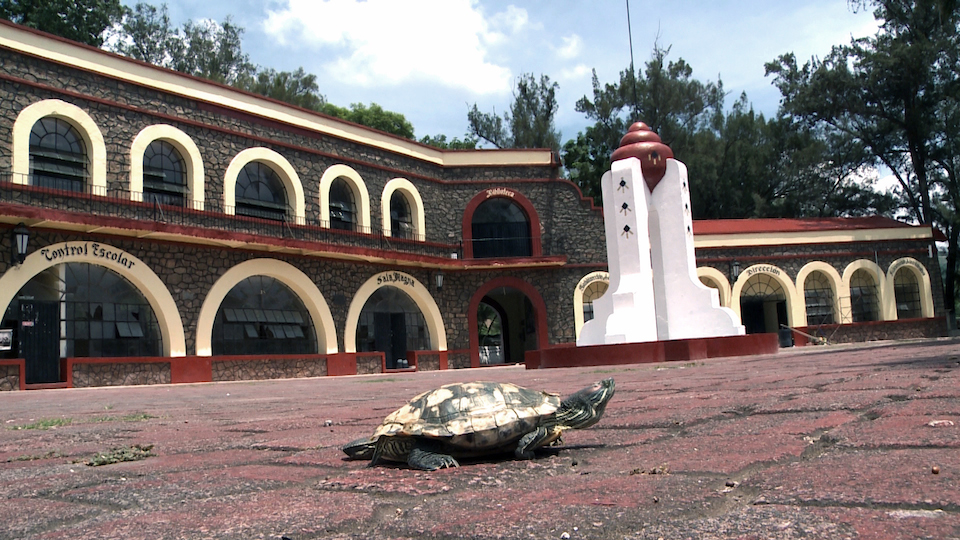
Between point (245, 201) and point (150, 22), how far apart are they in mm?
18771

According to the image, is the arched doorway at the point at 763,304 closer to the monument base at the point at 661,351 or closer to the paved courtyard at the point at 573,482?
the monument base at the point at 661,351

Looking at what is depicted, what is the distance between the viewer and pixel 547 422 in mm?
3299

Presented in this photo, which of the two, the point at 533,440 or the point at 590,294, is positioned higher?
the point at 590,294

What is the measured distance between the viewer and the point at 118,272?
51.9ft

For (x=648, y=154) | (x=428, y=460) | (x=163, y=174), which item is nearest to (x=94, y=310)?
(x=163, y=174)

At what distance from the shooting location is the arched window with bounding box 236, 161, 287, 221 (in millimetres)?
19094

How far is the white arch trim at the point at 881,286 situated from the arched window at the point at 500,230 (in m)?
11.0

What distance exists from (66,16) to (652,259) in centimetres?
2379

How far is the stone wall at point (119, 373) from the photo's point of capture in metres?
14.4

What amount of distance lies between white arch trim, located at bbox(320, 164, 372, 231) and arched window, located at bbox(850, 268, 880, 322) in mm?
16489

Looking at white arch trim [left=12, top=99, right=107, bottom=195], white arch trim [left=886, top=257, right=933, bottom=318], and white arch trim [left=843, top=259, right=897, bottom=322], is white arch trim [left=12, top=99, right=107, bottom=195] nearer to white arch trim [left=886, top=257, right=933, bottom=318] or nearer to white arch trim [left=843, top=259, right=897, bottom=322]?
white arch trim [left=843, top=259, right=897, bottom=322]

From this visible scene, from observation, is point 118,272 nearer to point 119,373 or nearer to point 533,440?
point 119,373

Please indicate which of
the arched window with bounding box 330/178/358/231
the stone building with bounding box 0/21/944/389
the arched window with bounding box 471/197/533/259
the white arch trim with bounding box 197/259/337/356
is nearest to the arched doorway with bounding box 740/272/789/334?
the stone building with bounding box 0/21/944/389

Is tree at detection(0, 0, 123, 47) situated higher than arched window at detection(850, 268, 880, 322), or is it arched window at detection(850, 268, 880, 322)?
tree at detection(0, 0, 123, 47)
